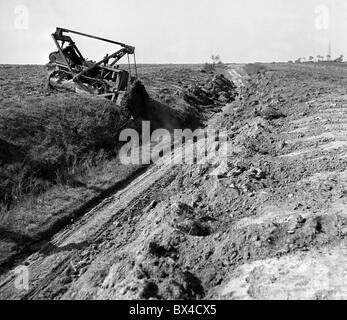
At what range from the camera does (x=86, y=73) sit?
20.1 m

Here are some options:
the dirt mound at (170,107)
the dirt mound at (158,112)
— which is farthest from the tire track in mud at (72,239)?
the dirt mound at (170,107)

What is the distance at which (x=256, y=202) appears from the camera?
29.8ft

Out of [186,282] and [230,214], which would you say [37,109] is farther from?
[186,282]

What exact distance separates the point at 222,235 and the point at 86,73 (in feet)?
45.3

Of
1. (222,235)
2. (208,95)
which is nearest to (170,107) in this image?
(208,95)

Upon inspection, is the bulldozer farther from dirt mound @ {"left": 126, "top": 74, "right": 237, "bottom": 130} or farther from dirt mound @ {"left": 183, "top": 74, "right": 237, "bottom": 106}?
dirt mound @ {"left": 183, "top": 74, "right": 237, "bottom": 106}

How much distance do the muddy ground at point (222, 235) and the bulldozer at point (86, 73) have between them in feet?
24.3

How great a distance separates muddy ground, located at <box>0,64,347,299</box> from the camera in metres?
6.78

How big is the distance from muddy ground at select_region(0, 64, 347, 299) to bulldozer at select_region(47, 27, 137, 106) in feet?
24.3

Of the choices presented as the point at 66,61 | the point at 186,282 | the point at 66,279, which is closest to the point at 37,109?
the point at 66,61

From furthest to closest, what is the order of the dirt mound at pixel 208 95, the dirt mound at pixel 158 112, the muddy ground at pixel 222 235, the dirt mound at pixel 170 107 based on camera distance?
the dirt mound at pixel 208 95 → the dirt mound at pixel 170 107 → the dirt mound at pixel 158 112 → the muddy ground at pixel 222 235

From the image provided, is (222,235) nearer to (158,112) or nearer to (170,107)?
(158,112)

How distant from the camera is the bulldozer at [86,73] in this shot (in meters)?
19.4

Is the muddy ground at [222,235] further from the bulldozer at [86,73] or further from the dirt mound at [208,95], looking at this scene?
the dirt mound at [208,95]
